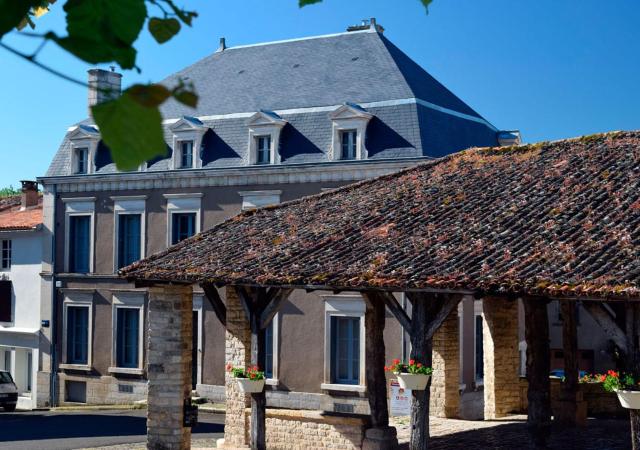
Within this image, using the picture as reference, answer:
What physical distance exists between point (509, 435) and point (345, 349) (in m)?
8.05

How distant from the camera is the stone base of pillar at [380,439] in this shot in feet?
42.2

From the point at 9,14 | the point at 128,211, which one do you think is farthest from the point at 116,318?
the point at 9,14

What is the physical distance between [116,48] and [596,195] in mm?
11193

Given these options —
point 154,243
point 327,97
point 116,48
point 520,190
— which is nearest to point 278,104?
point 327,97

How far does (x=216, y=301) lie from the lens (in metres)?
14.5

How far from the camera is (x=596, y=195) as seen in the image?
40.0 feet

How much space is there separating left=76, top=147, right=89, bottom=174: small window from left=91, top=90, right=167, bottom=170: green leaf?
1038 inches

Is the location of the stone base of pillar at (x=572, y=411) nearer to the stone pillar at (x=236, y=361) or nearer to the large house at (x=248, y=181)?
the stone pillar at (x=236, y=361)

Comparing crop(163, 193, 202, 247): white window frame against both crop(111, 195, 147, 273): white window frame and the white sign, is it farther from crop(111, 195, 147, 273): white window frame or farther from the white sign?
the white sign

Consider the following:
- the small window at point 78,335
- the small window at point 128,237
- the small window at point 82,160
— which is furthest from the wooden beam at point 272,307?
the small window at point 82,160

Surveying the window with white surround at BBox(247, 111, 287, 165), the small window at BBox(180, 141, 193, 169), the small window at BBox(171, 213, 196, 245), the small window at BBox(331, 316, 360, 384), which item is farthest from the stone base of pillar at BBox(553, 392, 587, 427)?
the small window at BBox(180, 141, 193, 169)

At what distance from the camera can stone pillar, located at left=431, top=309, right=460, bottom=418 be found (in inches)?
679

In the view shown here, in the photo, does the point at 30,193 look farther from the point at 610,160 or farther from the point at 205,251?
the point at 610,160

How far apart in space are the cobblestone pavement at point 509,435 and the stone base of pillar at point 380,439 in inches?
41.9
